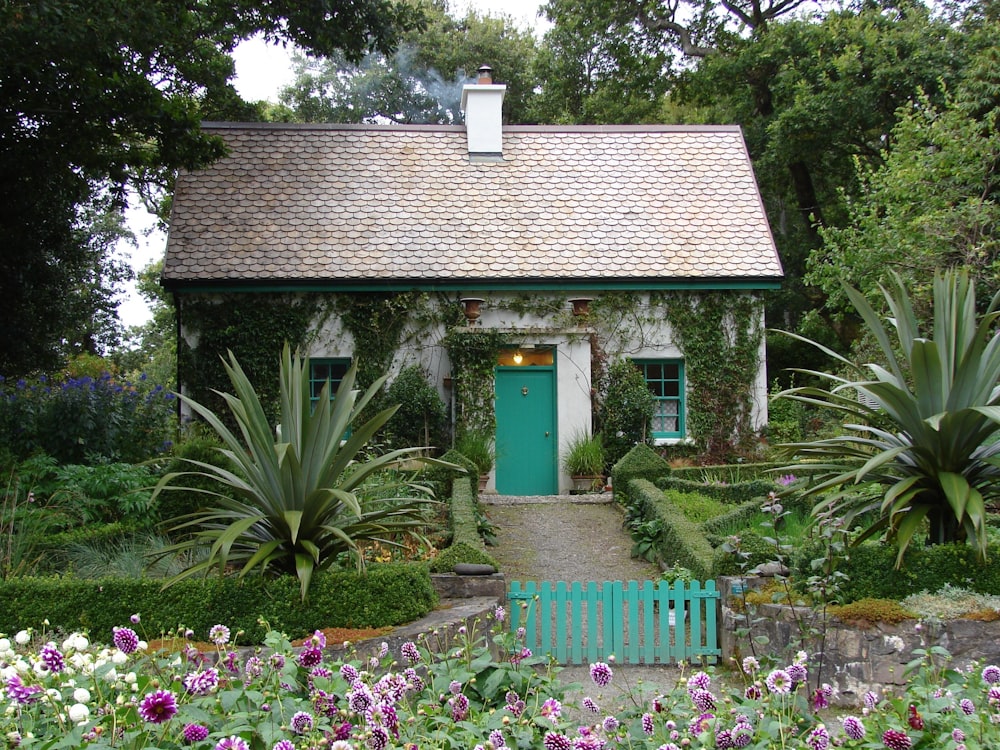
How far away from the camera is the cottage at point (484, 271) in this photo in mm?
14797

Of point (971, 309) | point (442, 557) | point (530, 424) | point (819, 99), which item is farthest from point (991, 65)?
point (442, 557)

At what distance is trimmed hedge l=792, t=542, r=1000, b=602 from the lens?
6.20 meters

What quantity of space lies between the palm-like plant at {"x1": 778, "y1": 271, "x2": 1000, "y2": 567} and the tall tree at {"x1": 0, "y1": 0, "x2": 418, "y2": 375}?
865 centimetres

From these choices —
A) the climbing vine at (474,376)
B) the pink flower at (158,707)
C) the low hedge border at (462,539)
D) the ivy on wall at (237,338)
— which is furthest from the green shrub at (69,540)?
the climbing vine at (474,376)

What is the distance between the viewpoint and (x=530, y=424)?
1505 centimetres

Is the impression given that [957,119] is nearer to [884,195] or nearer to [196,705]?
[884,195]

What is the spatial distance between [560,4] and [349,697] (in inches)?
1069

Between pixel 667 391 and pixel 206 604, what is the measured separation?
36.4 ft

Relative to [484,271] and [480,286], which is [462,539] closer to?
[480,286]

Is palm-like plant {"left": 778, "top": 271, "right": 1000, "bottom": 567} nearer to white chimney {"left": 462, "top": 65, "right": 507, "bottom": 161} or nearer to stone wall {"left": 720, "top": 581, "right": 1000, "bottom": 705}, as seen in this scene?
stone wall {"left": 720, "top": 581, "right": 1000, "bottom": 705}

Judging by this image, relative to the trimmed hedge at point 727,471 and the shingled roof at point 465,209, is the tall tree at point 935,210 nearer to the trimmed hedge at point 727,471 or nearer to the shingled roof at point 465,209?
the shingled roof at point 465,209

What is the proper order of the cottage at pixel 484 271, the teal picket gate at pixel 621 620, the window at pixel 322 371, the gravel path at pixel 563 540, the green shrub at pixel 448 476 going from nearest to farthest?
the teal picket gate at pixel 621 620, the gravel path at pixel 563 540, the green shrub at pixel 448 476, the cottage at pixel 484 271, the window at pixel 322 371

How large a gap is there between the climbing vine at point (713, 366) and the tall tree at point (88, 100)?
7.13 m

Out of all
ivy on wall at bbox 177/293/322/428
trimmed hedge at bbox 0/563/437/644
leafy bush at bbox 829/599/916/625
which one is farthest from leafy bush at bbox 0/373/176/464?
leafy bush at bbox 829/599/916/625
